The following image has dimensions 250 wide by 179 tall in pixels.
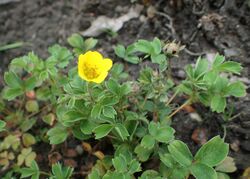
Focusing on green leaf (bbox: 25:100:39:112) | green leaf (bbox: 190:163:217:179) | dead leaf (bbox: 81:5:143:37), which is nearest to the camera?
green leaf (bbox: 190:163:217:179)

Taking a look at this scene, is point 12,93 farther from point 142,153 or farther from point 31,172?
point 142,153

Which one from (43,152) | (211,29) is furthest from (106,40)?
(43,152)

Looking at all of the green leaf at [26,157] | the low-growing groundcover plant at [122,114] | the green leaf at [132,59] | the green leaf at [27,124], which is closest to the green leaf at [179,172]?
the low-growing groundcover plant at [122,114]

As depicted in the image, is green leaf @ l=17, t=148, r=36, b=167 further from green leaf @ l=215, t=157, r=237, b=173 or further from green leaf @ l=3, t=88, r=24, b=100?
green leaf @ l=215, t=157, r=237, b=173

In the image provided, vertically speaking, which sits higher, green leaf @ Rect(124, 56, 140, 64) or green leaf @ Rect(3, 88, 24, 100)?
green leaf @ Rect(124, 56, 140, 64)

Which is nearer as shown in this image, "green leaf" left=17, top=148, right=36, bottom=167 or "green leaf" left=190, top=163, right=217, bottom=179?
"green leaf" left=190, top=163, right=217, bottom=179

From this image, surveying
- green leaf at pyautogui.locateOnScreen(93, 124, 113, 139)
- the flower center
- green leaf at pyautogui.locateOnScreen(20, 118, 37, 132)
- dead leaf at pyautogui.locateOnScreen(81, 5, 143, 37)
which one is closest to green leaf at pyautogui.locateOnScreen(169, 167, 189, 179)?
green leaf at pyautogui.locateOnScreen(93, 124, 113, 139)

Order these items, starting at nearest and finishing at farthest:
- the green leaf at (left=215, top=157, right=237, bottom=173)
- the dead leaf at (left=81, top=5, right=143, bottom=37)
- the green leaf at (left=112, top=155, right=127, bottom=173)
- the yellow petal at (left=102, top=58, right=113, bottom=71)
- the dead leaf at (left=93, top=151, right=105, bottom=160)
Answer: the green leaf at (left=112, top=155, right=127, bottom=173), the yellow petal at (left=102, top=58, right=113, bottom=71), the green leaf at (left=215, top=157, right=237, bottom=173), the dead leaf at (left=93, top=151, right=105, bottom=160), the dead leaf at (left=81, top=5, right=143, bottom=37)
